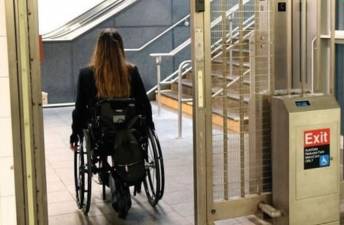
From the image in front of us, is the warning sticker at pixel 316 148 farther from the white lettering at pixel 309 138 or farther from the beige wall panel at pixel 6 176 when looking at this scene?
the beige wall panel at pixel 6 176

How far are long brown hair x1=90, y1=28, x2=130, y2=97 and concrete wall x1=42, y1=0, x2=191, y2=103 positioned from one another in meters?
4.52

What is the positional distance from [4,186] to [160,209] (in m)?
1.41

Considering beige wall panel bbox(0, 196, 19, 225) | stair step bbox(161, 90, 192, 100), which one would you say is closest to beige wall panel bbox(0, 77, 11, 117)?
beige wall panel bbox(0, 196, 19, 225)

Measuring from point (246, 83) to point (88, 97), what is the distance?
112cm

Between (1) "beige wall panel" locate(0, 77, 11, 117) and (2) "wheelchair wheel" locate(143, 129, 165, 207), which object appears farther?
(2) "wheelchair wheel" locate(143, 129, 165, 207)

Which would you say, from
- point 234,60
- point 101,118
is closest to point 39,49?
point 101,118

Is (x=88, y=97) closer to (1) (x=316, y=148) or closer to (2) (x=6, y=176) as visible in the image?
(2) (x=6, y=176)

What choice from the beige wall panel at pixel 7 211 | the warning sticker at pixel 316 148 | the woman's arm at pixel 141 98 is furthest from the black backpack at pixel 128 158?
the warning sticker at pixel 316 148

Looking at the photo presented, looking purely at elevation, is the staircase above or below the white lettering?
above

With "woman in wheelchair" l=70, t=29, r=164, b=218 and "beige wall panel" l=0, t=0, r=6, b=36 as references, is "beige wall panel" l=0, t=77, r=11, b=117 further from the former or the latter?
"woman in wheelchair" l=70, t=29, r=164, b=218

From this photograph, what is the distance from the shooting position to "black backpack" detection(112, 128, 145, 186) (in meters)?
3.63

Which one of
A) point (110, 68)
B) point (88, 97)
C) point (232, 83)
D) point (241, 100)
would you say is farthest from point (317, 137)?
point (88, 97)

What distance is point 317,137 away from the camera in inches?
133

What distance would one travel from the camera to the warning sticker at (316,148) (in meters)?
3.34
